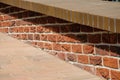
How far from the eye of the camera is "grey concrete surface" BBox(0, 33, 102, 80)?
10.2 ft

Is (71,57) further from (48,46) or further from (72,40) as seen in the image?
(48,46)

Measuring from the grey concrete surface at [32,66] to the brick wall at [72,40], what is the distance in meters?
0.09

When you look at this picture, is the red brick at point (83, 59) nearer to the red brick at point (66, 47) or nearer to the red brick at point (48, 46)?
the red brick at point (66, 47)

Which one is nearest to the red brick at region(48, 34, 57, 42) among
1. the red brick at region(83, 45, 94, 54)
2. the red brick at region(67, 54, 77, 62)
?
the red brick at region(67, 54, 77, 62)

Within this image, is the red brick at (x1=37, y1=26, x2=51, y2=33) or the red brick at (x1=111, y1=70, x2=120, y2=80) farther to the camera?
the red brick at (x1=37, y1=26, x2=51, y2=33)

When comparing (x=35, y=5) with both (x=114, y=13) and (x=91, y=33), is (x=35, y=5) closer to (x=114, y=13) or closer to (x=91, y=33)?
(x=91, y=33)

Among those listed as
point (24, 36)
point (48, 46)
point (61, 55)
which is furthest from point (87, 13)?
point (24, 36)

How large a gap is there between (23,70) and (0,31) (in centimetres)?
224

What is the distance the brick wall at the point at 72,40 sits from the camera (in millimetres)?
2849

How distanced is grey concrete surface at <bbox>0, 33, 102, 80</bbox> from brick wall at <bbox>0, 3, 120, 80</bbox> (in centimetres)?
9

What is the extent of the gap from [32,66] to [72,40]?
1.76 feet

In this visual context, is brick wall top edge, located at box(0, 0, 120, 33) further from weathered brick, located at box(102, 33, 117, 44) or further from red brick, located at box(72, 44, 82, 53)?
red brick, located at box(72, 44, 82, 53)

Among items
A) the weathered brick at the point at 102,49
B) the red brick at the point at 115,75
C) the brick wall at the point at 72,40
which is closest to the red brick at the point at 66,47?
the brick wall at the point at 72,40

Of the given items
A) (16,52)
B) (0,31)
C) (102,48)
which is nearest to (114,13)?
(102,48)
